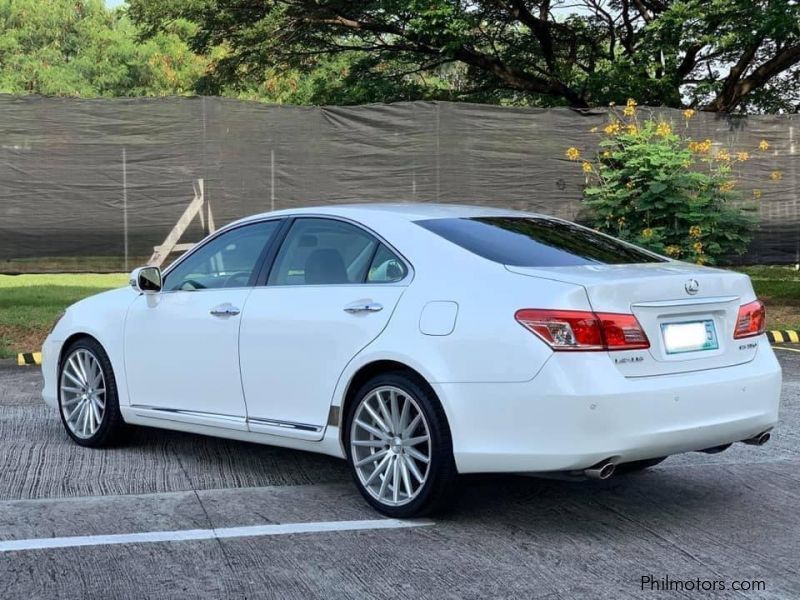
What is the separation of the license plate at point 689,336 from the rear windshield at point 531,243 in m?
0.56

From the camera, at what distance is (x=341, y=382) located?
5215 mm

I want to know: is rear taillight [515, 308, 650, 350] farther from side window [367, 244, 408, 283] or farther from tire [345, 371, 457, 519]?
side window [367, 244, 408, 283]

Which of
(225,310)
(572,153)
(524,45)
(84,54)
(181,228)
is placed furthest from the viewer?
(84,54)

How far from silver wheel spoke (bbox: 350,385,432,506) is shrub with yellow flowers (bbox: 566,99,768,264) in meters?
8.27

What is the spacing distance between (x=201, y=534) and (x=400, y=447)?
3.22 feet

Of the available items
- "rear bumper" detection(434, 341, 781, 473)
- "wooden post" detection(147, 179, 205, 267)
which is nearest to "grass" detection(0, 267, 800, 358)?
"wooden post" detection(147, 179, 205, 267)

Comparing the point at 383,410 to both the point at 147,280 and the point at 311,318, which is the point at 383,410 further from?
the point at 147,280

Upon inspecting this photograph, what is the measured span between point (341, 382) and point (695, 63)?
19.5 metres

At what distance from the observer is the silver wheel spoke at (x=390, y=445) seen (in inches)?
195

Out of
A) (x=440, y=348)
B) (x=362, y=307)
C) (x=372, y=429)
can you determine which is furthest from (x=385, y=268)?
(x=372, y=429)

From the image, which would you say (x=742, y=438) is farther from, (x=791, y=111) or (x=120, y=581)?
(x=791, y=111)

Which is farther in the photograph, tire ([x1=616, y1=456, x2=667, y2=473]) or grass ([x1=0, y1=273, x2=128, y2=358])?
grass ([x1=0, y1=273, x2=128, y2=358])

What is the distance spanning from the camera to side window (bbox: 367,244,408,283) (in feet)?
17.2

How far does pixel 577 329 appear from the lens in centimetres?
455
